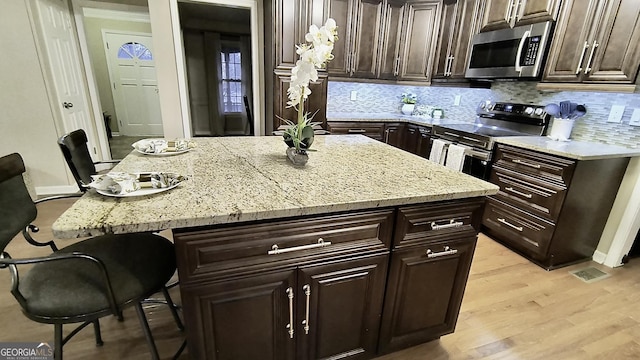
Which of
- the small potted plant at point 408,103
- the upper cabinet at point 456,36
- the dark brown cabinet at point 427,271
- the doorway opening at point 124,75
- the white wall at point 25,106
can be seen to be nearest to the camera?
the dark brown cabinet at point 427,271

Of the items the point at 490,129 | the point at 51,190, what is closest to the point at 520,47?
the point at 490,129

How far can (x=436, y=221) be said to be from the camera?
4.25 feet

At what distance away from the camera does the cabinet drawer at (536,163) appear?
2.12m

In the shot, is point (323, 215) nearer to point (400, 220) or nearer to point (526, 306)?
point (400, 220)

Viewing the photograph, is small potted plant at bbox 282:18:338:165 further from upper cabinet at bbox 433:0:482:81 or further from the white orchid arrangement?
upper cabinet at bbox 433:0:482:81

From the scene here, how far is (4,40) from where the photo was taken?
294 centimetres

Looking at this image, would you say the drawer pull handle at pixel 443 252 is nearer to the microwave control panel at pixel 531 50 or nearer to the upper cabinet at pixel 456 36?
the microwave control panel at pixel 531 50

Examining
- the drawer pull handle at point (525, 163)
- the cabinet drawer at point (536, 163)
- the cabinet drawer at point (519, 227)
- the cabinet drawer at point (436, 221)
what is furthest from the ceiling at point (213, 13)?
the cabinet drawer at point (436, 221)

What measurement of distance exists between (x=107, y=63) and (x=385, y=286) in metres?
7.09

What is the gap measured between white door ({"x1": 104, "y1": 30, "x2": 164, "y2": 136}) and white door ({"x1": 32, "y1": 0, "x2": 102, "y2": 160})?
2148 mm

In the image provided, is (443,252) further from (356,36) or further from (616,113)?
(356,36)

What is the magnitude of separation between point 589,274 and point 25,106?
214 inches

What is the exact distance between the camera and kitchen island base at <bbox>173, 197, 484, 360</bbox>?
102cm
